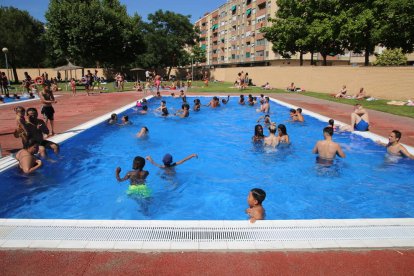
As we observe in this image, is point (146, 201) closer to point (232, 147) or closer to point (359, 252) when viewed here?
point (359, 252)

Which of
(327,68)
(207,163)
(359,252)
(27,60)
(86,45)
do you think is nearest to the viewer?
(359,252)

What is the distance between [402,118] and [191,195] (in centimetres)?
1247

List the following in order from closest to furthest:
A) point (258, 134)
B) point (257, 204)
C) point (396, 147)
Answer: point (257, 204), point (396, 147), point (258, 134)

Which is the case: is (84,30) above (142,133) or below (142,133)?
above

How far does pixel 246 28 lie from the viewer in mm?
72688

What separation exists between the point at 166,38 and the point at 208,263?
2521 inches

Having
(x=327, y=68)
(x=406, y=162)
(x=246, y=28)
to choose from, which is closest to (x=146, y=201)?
(x=406, y=162)

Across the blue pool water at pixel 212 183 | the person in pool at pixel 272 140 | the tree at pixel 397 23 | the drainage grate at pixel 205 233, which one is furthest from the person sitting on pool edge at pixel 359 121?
the tree at pixel 397 23

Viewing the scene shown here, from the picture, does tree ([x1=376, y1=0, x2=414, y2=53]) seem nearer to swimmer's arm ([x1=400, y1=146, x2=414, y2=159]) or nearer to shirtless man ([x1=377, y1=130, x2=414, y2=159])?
shirtless man ([x1=377, y1=130, x2=414, y2=159])

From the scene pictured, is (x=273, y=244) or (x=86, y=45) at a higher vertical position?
(x=86, y=45)

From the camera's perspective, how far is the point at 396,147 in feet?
28.3

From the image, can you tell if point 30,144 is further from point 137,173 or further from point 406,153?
point 406,153

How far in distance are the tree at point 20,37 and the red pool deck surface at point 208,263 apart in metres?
50.5

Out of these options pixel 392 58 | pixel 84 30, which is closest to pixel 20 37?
pixel 84 30
